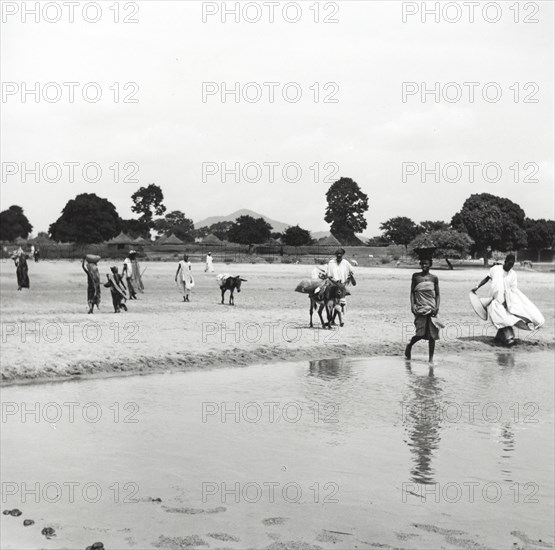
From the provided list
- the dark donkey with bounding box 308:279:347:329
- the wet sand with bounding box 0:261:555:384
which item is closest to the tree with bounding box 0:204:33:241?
the wet sand with bounding box 0:261:555:384

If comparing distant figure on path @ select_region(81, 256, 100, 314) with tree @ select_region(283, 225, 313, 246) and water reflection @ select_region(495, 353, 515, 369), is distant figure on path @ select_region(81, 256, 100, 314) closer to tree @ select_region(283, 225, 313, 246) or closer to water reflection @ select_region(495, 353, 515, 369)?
water reflection @ select_region(495, 353, 515, 369)

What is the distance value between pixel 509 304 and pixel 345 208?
10890 cm

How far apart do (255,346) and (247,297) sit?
11.9 meters

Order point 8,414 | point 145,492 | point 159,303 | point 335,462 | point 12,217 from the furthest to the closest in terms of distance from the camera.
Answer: point 12,217 < point 159,303 < point 8,414 < point 335,462 < point 145,492

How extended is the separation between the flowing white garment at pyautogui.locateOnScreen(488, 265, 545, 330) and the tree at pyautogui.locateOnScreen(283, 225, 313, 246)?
76454 mm

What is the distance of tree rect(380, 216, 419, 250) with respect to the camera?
365ft

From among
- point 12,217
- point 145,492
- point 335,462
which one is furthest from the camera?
point 12,217

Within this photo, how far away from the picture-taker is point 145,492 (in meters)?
6.19

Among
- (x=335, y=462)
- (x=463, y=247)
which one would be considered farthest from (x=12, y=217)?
(x=335, y=462)

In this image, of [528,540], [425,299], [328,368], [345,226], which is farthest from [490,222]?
[528,540]

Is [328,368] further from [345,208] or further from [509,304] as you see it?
[345,208]

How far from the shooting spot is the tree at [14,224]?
107863mm

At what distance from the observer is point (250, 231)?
330 feet

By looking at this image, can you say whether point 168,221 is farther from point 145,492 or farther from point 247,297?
point 145,492
